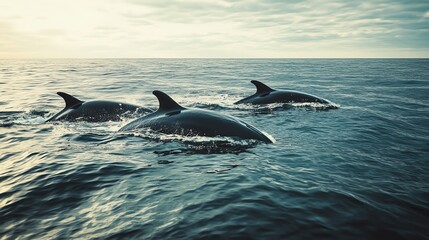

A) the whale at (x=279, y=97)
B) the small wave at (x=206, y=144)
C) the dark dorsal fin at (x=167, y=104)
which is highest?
the dark dorsal fin at (x=167, y=104)

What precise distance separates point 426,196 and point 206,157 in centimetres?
459

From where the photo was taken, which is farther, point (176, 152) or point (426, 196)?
point (176, 152)

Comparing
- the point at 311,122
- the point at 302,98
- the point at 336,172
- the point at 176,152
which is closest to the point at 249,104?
the point at 302,98

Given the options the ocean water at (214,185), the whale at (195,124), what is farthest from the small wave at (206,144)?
the whale at (195,124)

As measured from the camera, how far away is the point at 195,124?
9289mm

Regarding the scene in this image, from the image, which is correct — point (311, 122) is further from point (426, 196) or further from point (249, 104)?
point (426, 196)

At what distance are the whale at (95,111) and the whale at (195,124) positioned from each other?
318 centimetres

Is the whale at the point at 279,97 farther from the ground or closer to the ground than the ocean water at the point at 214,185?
farther from the ground

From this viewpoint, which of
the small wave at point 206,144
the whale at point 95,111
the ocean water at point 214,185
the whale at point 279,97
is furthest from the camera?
the whale at point 279,97

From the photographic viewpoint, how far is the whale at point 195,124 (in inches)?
355

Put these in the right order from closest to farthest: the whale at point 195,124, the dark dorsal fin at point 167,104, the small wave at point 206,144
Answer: the small wave at point 206,144 < the whale at point 195,124 < the dark dorsal fin at point 167,104

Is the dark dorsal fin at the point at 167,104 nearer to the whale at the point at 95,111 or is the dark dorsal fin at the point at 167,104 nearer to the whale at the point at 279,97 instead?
the whale at the point at 95,111

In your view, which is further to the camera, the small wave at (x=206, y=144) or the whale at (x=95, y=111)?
the whale at (x=95, y=111)

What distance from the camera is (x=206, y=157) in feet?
25.6
